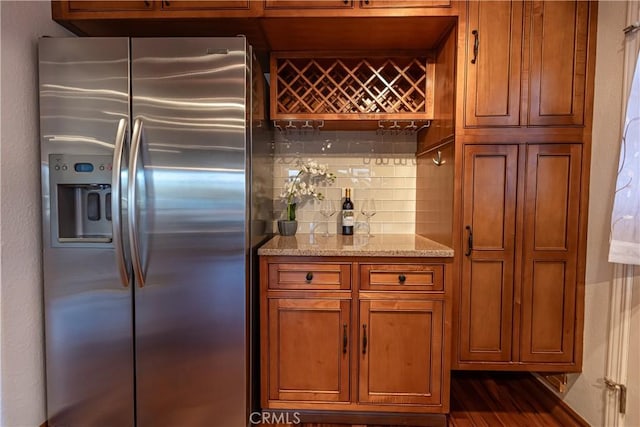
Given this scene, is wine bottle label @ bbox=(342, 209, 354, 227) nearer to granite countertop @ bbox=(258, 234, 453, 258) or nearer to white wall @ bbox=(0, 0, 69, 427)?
granite countertop @ bbox=(258, 234, 453, 258)

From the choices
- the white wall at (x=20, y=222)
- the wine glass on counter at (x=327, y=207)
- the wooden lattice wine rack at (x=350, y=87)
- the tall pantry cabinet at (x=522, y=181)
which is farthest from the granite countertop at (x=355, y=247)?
the white wall at (x=20, y=222)

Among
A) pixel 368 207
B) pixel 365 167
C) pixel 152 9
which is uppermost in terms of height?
pixel 152 9

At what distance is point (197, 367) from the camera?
1508 millimetres

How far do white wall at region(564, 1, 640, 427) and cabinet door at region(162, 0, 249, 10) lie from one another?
175 cm

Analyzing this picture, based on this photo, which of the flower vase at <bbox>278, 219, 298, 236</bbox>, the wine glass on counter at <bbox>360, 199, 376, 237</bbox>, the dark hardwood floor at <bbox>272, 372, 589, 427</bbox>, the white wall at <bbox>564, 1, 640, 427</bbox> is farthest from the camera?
the wine glass on counter at <bbox>360, 199, 376, 237</bbox>

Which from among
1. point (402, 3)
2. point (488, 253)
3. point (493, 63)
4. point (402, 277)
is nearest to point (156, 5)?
point (402, 3)

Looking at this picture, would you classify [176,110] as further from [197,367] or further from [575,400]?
[575,400]

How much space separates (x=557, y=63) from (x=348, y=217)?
1.40 m

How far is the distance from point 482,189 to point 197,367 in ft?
5.43

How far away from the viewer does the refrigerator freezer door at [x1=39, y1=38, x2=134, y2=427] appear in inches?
57.5

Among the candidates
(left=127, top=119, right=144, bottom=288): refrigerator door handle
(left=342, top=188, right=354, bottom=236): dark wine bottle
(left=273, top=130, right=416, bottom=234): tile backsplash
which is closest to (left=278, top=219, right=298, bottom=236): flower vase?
(left=273, top=130, right=416, bottom=234): tile backsplash

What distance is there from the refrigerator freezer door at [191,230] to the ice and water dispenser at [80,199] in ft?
0.73

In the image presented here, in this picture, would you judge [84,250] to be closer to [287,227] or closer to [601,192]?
[287,227]

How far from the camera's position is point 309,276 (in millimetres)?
1636
